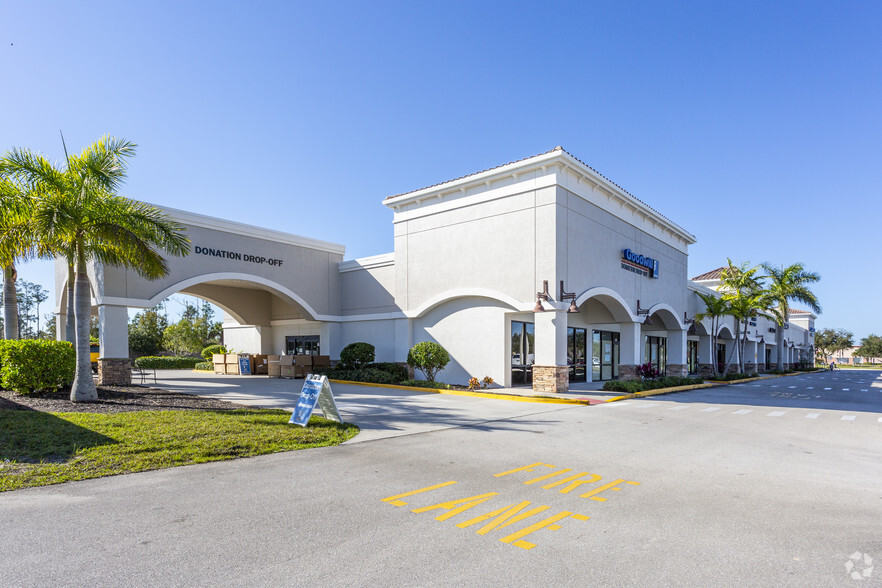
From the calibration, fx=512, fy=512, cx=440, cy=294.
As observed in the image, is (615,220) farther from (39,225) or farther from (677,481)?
(39,225)

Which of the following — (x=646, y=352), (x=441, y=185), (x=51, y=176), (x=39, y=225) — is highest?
(x=441, y=185)

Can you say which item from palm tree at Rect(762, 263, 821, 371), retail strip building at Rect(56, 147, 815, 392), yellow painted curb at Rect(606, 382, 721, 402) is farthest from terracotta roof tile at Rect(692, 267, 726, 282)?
yellow painted curb at Rect(606, 382, 721, 402)

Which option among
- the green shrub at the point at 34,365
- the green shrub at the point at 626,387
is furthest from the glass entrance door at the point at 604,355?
the green shrub at the point at 34,365

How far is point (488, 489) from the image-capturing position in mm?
6066

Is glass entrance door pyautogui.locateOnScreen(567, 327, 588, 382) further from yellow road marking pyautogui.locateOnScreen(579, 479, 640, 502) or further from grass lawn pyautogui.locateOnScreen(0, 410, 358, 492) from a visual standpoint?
yellow road marking pyautogui.locateOnScreen(579, 479, 640, 502)

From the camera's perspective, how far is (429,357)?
19.4 metres

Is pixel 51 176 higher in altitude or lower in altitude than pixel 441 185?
lower

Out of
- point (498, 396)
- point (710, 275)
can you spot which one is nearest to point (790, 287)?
point (710, 275)

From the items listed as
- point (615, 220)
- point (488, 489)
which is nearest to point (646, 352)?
point (615, 220)

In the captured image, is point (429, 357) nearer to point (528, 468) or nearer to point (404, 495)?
point (528, 468)

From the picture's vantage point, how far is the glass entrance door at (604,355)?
81.5ft

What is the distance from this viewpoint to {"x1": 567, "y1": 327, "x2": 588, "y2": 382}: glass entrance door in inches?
912

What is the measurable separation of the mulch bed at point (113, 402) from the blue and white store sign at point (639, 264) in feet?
57.3

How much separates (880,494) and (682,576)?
428cm
